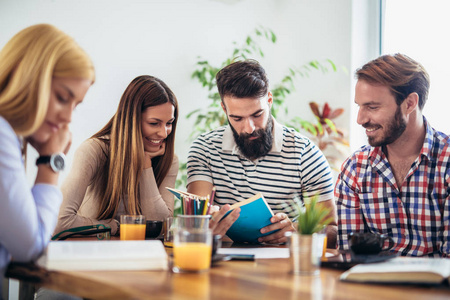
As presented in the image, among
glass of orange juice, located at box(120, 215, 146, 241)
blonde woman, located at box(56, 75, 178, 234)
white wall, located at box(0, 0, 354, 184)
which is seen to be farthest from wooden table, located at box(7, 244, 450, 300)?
white wall, located at box(0, 0, 354, 184)

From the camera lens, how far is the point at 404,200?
6.55 ft

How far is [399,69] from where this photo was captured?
2162 millimetres

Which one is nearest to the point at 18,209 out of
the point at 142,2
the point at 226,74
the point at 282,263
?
the point at 282,263

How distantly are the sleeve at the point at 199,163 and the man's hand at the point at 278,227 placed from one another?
23.9 inches

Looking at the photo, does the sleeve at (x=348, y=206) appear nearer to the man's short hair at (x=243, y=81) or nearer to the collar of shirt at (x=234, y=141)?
the collar of shirt at (x=234, y=141)

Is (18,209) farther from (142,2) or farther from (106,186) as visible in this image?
(142,2)

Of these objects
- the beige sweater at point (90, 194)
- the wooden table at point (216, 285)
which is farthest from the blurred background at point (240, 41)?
the wooden table at point (216, 285)

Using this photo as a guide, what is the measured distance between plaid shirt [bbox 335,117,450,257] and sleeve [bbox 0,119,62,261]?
130 centimetres

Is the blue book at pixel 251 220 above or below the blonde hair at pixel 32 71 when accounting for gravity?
below

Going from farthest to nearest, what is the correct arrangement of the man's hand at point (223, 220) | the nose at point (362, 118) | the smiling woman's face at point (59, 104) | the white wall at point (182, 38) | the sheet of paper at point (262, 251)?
the white wall at point (182, 38)
the nose at point (362, 118)
the man's hand at point (223, 220)
the sheet of paper at point (262, 251)
the smiling woman's face at point (59, 104)

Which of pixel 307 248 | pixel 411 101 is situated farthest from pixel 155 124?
pixel 307 248

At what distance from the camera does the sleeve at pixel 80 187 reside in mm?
2027

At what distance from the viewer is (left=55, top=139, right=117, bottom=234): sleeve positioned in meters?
2.03

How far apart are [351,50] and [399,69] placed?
5.95 feet
